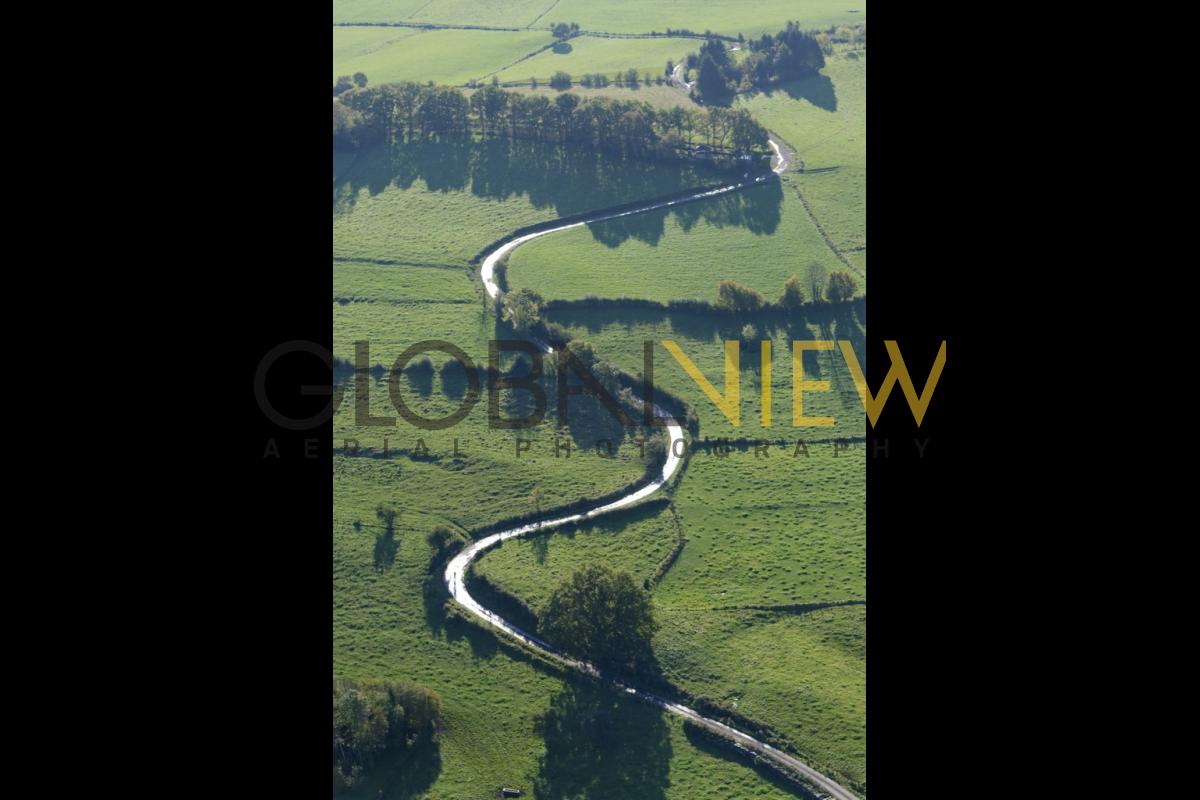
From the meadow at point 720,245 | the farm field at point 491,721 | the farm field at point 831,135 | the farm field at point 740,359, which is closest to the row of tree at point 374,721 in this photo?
the farm field at point 491,721

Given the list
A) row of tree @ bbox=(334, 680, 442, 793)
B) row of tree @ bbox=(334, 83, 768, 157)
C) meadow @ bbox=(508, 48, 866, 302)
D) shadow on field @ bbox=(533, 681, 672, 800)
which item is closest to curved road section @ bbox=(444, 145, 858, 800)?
shadow on field @ bbox=(533, 681, 672, 800)

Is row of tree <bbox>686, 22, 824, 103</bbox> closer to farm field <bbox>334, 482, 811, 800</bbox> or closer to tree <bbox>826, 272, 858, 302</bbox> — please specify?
tree <bbox>826, 272, 858, 302</bbox>

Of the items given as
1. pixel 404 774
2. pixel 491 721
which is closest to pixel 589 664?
pixel 491 721

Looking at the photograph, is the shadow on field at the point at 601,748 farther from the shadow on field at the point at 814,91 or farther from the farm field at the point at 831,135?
the shadow on field at the point at 814,91

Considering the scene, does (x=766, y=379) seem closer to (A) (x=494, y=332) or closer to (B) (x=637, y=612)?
(A) (x=494, y=332)

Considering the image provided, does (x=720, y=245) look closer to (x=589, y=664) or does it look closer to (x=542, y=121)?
(x=542, y=121)

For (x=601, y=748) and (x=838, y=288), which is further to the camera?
(x=838, y=288)
